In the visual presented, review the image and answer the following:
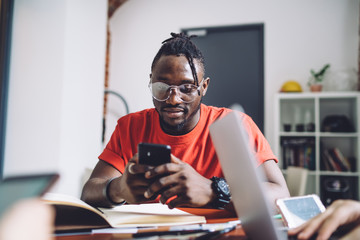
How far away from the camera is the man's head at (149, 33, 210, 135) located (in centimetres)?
120

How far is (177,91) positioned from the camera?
119 centimetres

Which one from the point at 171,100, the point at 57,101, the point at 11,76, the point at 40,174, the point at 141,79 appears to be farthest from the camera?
the point at 141,79

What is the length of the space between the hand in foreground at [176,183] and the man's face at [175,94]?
0.48m

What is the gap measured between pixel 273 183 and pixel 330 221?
52 centimetres

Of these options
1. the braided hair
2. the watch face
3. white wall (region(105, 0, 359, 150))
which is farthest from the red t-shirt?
white wall (region(105, 0, 359, 150))

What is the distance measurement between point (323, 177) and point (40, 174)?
11.5ft

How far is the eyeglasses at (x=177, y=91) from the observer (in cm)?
119

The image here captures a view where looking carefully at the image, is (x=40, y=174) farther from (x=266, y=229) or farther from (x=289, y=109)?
(x=289, y=109)

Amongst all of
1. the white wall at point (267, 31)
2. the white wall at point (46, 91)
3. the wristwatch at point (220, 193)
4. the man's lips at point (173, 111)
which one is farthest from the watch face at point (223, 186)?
the white wall at point (267, 31)

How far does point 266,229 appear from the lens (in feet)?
1.50

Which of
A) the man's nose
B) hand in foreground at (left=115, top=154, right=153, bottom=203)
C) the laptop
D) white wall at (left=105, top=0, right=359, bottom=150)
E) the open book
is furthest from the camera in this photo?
white wall at (left=105, top=0, right=359, bottom=150)

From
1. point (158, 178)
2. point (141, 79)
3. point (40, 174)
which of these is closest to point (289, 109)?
point (141, 79)

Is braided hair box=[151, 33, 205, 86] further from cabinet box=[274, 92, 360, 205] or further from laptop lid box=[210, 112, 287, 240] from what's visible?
cabinet box=[274, 92, 360, 205]

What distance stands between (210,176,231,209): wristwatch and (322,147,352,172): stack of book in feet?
9.10
